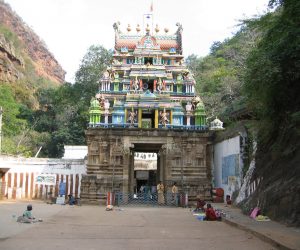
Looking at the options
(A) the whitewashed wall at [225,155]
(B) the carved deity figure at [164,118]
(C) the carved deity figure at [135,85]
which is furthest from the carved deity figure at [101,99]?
(A) the whitewashed wall at [225,155]

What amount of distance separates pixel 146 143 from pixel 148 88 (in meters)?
4.95

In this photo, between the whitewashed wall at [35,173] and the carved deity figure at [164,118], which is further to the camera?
the whitewashed wall at [35,173]

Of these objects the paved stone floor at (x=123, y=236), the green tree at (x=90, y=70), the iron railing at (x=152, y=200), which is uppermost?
the green tree at (x=90, y=70)

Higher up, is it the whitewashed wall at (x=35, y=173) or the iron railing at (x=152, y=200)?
the whitewashed wall at (x=35, y=173)

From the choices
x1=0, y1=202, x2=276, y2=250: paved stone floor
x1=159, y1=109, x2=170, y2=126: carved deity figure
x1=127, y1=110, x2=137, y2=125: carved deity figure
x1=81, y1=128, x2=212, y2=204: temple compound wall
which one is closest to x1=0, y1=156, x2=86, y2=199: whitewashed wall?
x1=81, y1=128, x2=212, y2=204: temple compound wall

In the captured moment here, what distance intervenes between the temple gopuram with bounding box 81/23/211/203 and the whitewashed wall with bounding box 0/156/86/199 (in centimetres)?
240

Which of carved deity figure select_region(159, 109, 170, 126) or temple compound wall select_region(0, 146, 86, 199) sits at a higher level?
carved deity figure select_region(159, 109, 170, 126)

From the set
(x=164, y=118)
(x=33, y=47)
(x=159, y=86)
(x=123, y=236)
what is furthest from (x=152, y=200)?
(x=33, y=47)

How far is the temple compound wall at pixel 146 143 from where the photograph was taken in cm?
2519

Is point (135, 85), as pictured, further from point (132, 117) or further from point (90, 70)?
point (90, 70)

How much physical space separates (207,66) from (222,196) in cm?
3077

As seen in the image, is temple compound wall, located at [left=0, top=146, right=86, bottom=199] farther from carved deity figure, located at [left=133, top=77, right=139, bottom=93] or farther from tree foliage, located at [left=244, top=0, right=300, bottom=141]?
tree foliage, located at [left=244, top=0, right=300, bottom=141]

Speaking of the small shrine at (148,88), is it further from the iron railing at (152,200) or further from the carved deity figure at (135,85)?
the iron railing at (152,200)

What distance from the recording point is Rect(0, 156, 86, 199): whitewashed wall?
27625 mm
